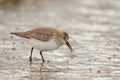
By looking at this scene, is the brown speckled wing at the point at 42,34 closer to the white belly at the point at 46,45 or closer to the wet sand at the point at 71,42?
the white belly at the point at 46,45

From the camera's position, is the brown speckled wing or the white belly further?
the brown speckled wing

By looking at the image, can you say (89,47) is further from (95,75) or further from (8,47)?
(95,75)

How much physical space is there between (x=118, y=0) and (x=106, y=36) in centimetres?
1606

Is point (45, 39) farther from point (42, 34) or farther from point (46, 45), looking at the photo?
point (42, 34)

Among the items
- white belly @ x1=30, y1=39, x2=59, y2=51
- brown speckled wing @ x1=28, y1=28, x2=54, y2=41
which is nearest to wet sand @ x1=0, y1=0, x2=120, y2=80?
white belly @ x1=30, y1=39, x2=59, y2=51

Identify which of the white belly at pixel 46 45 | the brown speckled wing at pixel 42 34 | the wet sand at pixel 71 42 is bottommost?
the wet sand at pixel 71 42

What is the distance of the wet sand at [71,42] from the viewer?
40.8ft

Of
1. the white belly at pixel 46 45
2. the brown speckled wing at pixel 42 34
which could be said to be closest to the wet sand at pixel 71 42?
the white belly at pixel 46 45

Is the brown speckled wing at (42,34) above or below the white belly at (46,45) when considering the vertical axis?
above

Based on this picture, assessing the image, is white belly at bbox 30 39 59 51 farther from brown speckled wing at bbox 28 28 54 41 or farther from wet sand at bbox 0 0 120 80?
wet sand at bbox 0 0 120 80

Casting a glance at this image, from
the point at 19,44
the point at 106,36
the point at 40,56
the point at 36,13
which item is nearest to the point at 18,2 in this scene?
the point at 36,13

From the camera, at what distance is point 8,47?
16062 millimetres

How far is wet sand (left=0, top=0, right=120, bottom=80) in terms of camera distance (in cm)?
1244

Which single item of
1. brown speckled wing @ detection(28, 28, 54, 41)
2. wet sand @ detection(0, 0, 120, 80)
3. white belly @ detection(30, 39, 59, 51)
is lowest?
wet sand @ detection(0, 0, 120, 80)
